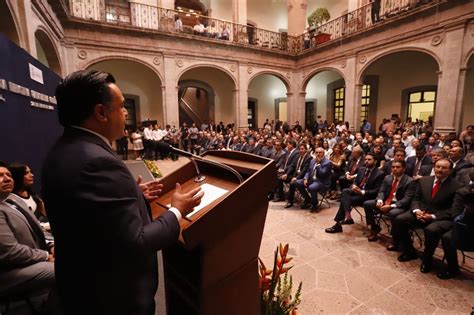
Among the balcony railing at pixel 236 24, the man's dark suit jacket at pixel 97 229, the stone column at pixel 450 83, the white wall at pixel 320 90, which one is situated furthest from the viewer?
the white wall at pixel 320 90

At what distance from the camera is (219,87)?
15.2 m

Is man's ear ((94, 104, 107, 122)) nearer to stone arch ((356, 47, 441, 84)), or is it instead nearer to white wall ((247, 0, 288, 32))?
stone arch ((356, 47, 441, 84))

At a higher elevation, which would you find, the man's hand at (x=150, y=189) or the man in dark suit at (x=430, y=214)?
the man's hand at (x=150, y=189)

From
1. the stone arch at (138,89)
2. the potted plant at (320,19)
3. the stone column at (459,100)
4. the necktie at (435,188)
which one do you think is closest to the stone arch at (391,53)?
the stone column at (459,100)

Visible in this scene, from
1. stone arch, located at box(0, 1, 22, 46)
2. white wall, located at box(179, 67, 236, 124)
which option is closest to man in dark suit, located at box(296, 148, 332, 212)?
stone arch, located at box(0, 1, 22, 46)

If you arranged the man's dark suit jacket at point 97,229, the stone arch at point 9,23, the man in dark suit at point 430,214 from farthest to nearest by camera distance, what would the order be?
the stone arch at point 9,23, the man in dark suit at point 430,214, the man's dark suit jacket at point 97,229

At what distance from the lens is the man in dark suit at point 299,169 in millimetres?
5441

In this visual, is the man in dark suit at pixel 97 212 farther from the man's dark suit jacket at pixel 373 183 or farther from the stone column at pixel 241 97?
the stone column at pixel 241 97

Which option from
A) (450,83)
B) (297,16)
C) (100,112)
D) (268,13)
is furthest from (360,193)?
(268,13)

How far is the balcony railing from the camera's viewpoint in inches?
396

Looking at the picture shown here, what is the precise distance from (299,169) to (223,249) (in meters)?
4.73

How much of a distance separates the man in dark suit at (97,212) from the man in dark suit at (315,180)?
4.32m

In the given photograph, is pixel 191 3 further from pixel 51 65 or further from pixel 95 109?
pixel 95 109

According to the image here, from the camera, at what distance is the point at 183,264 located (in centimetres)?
129
